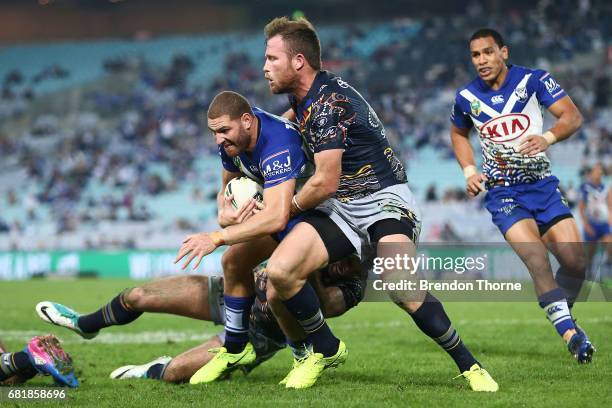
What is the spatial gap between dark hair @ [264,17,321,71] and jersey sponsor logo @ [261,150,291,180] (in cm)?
74

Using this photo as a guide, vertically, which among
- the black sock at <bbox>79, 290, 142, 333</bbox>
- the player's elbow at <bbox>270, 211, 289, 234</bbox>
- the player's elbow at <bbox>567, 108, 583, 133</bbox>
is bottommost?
the black sock at <bbox>79, 290, 142, 333</bbox>

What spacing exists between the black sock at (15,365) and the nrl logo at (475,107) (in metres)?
4.31

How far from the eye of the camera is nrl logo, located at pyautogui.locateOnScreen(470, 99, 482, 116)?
790 centimetres

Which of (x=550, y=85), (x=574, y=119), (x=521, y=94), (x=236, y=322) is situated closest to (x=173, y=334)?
(x=236, y=322)

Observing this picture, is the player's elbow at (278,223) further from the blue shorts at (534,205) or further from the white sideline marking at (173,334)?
the white sideline marking at (173,334)

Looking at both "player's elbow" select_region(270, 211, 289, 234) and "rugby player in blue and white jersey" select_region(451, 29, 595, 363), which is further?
"rugby player in blue and white jersey" select_region(451, 29, 595, 363)

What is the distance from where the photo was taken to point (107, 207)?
102ft

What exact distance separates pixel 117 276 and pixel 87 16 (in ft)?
60.4

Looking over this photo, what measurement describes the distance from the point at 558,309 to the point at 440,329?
179 centimetres

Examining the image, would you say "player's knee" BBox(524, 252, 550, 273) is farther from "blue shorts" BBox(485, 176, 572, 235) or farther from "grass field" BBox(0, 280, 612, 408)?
"grass field" BBox(0, 280, 612, 408)

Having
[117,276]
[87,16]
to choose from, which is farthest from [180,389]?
[87,16]

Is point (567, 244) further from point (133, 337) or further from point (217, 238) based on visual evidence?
point (133, 337)

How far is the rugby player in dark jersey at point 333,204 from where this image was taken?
5.91m

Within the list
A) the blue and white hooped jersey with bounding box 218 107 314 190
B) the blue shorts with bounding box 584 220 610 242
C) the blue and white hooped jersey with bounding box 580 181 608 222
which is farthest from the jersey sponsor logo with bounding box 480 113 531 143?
the blue shorts with bounding box 584 220 610 242
